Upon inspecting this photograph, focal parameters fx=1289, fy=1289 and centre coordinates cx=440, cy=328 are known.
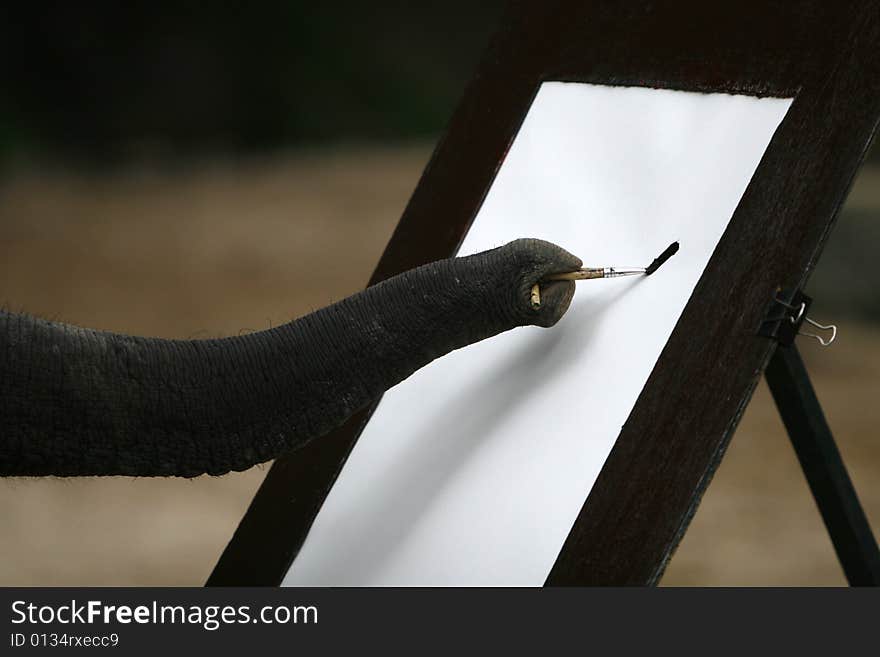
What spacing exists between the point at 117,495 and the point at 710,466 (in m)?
1.89

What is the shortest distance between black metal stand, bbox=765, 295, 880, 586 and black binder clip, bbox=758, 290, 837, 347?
31 millimetres

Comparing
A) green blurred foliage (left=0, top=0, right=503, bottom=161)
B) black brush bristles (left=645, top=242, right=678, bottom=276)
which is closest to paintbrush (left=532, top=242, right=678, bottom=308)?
black brush bristles (left=645, top=242, right=678, bottom=276)

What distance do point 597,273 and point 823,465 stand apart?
0.16 metres

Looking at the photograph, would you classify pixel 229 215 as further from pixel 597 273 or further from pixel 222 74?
pixel 597 273

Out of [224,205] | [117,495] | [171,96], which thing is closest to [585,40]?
[117,495]

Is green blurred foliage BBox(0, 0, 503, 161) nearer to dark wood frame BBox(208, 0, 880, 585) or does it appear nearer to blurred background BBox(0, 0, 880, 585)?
blurred background BBox(0, 0, 880, 585)

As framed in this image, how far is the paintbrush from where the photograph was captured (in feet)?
2.26

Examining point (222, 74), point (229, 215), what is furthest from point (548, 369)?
point (222, 74)

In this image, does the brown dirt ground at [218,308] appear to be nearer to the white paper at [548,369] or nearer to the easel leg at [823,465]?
the white paper at [548,369]

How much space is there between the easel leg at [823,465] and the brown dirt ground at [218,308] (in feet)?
1.53

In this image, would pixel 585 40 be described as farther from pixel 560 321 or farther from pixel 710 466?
pixel 710 466

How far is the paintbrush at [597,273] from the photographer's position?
0.69 m

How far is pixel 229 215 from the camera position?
392 cm

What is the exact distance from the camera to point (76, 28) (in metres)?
4.38
